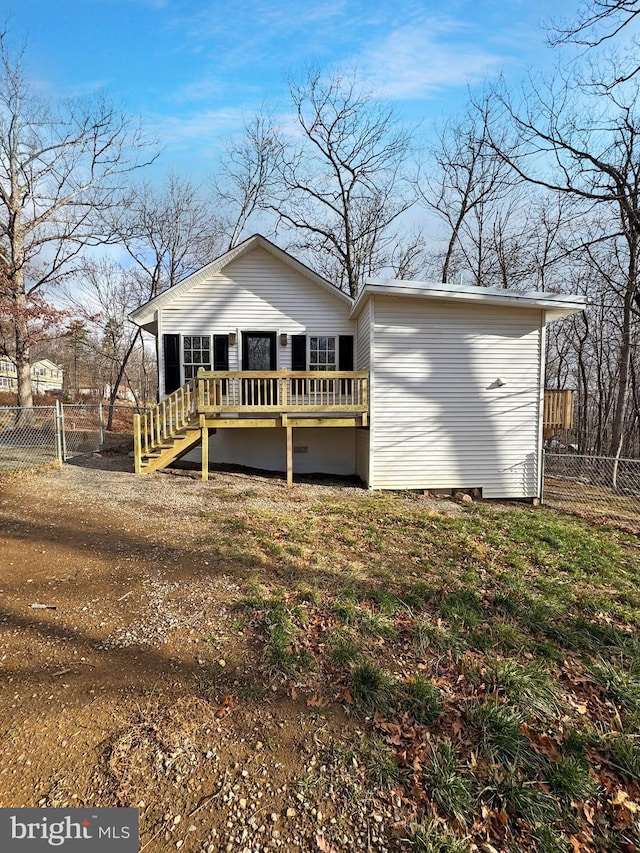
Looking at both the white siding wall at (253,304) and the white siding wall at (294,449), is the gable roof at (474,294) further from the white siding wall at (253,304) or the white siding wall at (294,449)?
the white siding wall at (294,449)

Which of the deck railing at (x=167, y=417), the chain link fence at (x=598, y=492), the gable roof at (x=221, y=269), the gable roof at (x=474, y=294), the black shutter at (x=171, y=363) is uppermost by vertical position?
the gable roof at (x=221, y=269)

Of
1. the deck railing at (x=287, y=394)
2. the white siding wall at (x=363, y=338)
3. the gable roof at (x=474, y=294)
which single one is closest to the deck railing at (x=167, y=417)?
the deck railing at (x=287, y=394)

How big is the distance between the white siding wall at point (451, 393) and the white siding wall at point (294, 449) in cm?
227

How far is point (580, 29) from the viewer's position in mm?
8141

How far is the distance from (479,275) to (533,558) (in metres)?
17.8

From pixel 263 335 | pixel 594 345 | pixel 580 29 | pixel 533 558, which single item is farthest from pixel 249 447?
pixel 594 345

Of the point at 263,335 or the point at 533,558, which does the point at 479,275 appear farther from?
the point at 533,558

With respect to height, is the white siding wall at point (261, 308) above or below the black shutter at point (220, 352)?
above

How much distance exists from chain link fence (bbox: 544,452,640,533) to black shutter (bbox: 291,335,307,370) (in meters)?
6.45

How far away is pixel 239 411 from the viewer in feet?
28.2

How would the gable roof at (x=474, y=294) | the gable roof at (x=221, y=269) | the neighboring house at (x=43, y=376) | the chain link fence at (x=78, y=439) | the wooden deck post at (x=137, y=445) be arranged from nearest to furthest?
the gable roof at (x=474, y=294) → the wooden deck post at (x=137, y=445) → the gable roof at (x=221, y=269) → the chain link fence at (x=78, y=439) → the neighboring house at (x=43, y=376)

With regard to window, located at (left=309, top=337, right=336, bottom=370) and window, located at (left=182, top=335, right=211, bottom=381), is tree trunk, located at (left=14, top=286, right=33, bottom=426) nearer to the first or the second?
window, located at (left=182, top=335, right=211, bottom=381)

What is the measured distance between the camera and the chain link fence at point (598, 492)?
8.12 m

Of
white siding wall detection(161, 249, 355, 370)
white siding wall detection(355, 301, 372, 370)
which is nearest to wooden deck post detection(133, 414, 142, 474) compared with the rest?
white siding wall detection(161, 249, 355, 370)
